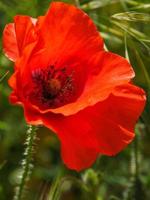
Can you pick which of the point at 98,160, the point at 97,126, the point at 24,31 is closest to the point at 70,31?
the point at 24,31

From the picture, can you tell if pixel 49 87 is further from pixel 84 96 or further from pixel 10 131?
pixel 10 131

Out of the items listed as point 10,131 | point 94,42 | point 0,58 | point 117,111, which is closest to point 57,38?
point 94,42

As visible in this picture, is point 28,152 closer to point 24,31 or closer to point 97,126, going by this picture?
point 97,126

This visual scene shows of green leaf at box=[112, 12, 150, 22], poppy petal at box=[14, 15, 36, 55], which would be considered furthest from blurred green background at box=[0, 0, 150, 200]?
poppy petal at box=[14, 15, 36, 55]

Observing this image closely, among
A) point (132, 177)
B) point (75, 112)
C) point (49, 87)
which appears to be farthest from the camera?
point (132, 177)

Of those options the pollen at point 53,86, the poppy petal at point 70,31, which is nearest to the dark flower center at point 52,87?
the pollen at point 53,86

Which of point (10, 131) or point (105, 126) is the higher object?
point (105, 126)

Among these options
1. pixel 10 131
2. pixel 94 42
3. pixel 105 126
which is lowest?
pixel 10 131
